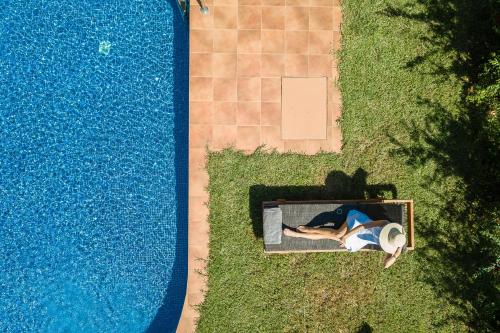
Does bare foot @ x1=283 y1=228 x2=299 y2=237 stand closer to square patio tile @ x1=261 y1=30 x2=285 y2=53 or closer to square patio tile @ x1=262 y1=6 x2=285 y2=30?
square patio tile @ x1=261 y1=30 x2=285 y2=53

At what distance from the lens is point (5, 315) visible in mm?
6262

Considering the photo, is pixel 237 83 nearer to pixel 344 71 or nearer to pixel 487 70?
pixel 344 71

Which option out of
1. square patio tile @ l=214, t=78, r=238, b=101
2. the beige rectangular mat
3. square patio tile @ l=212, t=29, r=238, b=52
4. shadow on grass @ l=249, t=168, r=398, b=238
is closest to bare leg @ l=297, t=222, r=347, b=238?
shadow on grass @ l=249, t=168, r=398, b=238

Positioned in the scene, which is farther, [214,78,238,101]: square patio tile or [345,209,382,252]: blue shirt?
[214,78,238,101]: square patio tile

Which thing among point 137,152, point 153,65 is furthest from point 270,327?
point 153,65

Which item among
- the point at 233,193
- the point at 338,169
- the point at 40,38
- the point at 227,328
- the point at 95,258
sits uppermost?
the point at 40,38

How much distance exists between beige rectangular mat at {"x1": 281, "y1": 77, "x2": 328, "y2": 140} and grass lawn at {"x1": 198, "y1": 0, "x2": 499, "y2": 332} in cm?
39

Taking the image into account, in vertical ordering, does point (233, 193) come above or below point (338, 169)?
below

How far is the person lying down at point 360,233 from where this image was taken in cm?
525

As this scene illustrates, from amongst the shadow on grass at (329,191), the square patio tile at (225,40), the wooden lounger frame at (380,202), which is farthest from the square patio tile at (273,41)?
the wooden lounger frame at (380,202)

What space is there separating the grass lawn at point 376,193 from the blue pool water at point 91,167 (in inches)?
39.1

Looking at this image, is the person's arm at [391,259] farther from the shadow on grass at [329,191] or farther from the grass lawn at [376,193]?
the shadow on grass at [329,191]

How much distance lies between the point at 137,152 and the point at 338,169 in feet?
11.3

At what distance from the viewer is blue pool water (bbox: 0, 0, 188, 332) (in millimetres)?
6273
